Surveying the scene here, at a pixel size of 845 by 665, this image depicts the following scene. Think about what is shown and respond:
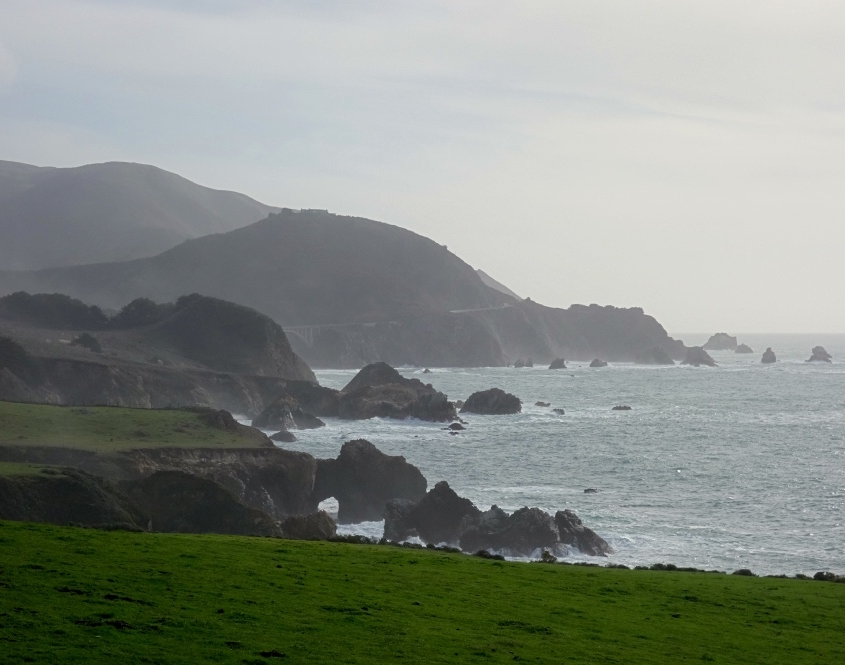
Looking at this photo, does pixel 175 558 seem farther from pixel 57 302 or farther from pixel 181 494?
pixel 57 302

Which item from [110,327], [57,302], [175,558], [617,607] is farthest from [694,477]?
[57,302]

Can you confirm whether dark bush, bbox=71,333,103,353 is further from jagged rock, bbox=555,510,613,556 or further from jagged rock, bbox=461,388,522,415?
jagged rock, bbox=555,510,613,556

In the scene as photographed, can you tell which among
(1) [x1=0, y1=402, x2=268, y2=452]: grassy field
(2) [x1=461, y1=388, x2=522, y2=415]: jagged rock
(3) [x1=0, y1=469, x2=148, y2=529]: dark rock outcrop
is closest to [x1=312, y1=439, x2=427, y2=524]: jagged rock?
(1) [x1=0, y1=402, x2=268, y2=452]: grassy field

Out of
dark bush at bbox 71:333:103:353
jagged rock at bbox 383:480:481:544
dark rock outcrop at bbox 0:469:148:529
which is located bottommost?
jagged rock at bbox 383:480:481:544

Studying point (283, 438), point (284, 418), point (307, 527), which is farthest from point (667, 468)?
point (284, 418)

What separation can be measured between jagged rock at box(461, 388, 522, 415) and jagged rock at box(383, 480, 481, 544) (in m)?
67.5

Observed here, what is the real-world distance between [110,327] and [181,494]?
107 m

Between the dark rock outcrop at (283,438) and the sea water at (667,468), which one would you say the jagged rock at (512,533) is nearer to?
the sea water at (667,468)

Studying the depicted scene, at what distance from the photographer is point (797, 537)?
49.8 m

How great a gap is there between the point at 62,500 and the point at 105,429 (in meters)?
20.4

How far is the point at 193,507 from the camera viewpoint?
44.2 metres

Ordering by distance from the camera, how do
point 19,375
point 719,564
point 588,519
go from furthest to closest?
point 19,375, point 588,519, point 719,564

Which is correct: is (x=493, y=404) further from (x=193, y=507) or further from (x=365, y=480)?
(x=193, y=507)

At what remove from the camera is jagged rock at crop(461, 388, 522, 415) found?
11981 cm
